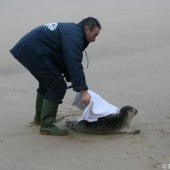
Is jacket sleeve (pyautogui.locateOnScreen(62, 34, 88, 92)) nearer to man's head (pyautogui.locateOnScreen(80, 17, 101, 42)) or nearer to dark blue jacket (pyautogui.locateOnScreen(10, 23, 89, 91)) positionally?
dark blue jacket (pyautogui.locateOnScreen(10, 23, 89, 91))

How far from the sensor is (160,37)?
1141cm

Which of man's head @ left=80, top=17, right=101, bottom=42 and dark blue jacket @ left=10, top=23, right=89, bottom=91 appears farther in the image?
man's head @ left=80, top=17, right=101, bottom=42

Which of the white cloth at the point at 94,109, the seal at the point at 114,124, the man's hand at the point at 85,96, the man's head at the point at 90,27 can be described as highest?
the man's head at the point at 90,27

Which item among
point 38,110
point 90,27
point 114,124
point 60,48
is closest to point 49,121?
point 38,110

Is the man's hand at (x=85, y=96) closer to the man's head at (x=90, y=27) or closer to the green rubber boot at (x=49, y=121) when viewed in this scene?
the green rubber boot at (x=49, y=121)

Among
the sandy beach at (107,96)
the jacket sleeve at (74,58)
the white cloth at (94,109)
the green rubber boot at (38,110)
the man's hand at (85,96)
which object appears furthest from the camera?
the green rubber boot at (38,110)

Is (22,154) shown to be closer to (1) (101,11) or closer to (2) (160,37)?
(2) (160,37)

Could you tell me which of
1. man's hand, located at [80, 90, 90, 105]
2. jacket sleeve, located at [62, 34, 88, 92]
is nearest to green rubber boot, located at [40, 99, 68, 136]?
man's hand, located at [80, 90, 90, 105]

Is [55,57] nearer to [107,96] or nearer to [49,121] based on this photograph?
[49,121]

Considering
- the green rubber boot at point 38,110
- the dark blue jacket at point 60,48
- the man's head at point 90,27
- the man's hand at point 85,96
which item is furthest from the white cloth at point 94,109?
the man's head at point 90,27

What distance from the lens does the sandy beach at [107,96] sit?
14.8 feet

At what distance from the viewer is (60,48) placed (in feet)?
16.3

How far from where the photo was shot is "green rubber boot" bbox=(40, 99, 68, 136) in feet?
16.8

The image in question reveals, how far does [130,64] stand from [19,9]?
6910 millimetres
